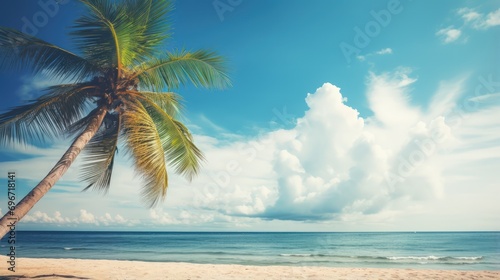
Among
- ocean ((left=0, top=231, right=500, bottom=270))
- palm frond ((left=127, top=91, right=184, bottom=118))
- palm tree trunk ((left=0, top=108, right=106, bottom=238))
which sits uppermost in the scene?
palm frond ((left=127, top=91, right=184, bottom=118))

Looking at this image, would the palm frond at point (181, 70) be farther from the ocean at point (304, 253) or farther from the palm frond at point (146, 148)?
the ocean at point (304, 253)

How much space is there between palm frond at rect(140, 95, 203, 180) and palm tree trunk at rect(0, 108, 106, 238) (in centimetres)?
132

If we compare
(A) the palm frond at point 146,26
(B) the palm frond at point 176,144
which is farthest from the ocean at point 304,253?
(A) the palm frond at point 146,26

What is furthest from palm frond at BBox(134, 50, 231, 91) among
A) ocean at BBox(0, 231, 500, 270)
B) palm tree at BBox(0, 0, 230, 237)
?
ocean at BBox(0, 231, 500, 270)

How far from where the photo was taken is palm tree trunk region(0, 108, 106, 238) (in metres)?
4.48

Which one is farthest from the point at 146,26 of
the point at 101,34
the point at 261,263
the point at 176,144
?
the point at 261,263

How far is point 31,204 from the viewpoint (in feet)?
15.5

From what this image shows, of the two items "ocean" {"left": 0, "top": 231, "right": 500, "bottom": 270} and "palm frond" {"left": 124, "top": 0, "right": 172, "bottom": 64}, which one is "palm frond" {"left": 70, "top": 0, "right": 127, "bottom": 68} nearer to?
"palm frond" {"left": 124, "top": 0, "right": 172, "bottom": 64}

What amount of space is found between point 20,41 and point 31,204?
10.5 feet

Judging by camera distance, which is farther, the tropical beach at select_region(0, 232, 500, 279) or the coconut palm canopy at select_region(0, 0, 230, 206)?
the tropical beach at select_region(0, 232, 500, 279)

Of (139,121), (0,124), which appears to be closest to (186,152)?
(139,121)

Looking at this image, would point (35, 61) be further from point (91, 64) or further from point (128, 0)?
point (128, 0)

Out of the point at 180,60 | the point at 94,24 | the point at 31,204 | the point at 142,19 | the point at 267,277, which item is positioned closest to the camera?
the point at 31,204

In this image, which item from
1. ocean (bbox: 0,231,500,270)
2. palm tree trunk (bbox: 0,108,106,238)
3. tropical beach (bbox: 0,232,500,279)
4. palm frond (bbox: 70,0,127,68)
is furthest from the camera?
ocean (bbox: 0,231,500,270)
